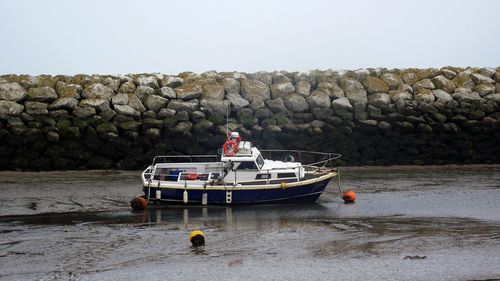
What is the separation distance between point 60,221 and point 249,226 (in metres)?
5.21

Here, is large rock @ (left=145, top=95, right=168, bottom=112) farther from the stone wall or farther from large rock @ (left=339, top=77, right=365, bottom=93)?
large rock @ (left=339, top=77, right=365, bottom=93)

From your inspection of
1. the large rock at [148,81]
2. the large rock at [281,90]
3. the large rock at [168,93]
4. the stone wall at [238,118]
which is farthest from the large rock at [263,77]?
the large rock at [148,81]

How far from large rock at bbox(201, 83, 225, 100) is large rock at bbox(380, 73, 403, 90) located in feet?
24.7

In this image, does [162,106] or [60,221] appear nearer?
[60,221]

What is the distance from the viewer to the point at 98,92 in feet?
116

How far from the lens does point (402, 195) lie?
2789 centimetres

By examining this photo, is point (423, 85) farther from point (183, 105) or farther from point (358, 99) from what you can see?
point (183, 105)

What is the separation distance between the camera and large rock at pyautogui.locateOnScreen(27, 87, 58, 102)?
34.5 metres

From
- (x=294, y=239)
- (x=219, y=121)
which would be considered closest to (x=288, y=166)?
(x=294, y=239)

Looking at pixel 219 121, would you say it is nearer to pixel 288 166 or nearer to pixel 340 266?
pixel 288 166

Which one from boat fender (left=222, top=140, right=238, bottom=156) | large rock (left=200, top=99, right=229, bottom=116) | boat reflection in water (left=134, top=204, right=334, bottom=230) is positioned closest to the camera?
boat reflection in water (left=134, top=204, right=334, bottom=230)

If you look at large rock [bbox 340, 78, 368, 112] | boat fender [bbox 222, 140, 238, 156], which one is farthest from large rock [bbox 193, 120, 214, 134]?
boat fender [bbox 222, 140, 238, 156]

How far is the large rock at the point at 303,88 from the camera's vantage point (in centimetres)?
3659

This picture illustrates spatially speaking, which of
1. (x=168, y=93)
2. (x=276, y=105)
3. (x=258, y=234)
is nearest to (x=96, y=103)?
(x=168, y=93)
